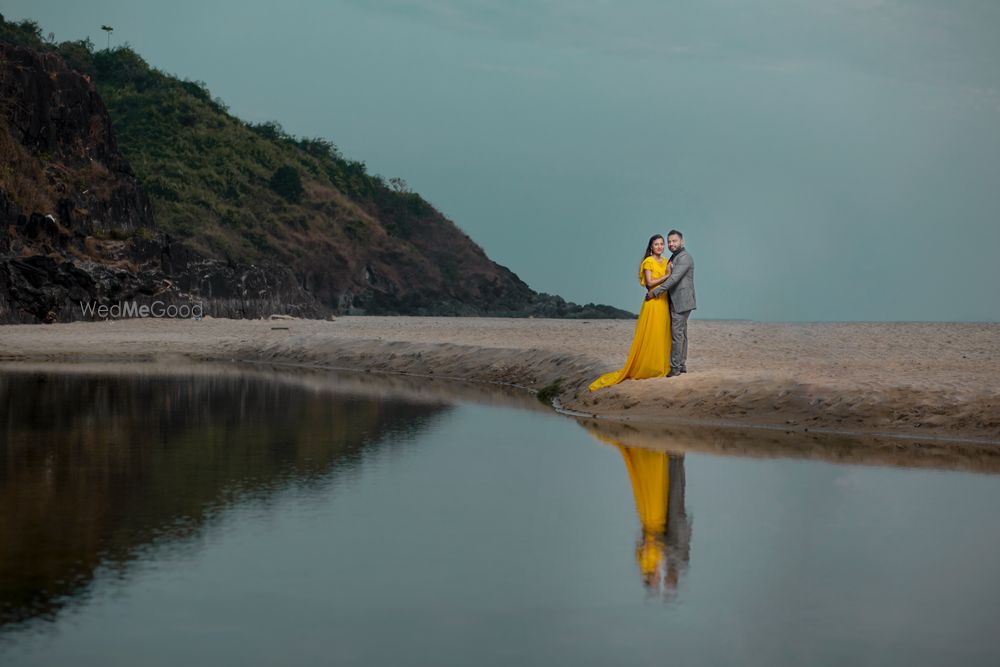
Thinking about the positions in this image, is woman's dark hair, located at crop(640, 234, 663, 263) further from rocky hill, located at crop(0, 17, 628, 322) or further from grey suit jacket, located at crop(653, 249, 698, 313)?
rocky hill, located at crop(0, 17, 628, 322)

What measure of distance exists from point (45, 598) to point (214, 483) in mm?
4154

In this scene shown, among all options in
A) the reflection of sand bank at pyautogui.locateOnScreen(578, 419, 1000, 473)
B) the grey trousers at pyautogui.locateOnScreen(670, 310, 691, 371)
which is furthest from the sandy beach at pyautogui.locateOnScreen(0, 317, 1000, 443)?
the reflection of sand bank at pyautogui.locateOnScreen(578, 419, 1000, 473)

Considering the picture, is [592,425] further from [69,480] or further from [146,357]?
[146,357]

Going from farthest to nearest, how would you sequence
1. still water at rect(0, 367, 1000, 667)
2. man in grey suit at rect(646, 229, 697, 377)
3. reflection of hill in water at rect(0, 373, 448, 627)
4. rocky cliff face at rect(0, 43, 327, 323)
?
rocky cliff face at rect(0, 43, 327, 323) → man in grey suit at rect(646, 229, 697, 377) → reflection of hill in water at rect(0, 373, 448, 627) → still water at rect(0, 367, 1000, 667)

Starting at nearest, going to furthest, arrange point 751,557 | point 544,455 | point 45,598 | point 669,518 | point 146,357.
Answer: point 45,598 → point 751,557 → point 669,518 → point 544,455 → point 146,357

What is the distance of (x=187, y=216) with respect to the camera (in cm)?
9556

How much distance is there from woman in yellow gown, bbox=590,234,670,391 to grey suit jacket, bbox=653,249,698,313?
115 mm

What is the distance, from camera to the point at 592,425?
53.9 ft

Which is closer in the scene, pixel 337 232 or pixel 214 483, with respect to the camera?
pixel 214 483

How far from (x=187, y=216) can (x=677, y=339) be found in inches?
3265

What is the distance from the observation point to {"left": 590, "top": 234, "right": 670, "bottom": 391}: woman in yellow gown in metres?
17.5

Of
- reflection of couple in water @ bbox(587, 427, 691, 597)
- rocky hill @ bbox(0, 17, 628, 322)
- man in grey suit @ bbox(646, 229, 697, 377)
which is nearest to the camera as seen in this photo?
reflection of couple in water @ bbox(587, 427, 691, 597)

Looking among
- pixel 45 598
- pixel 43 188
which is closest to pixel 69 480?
pixel 45 598

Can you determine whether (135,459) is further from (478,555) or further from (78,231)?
(78,231)
